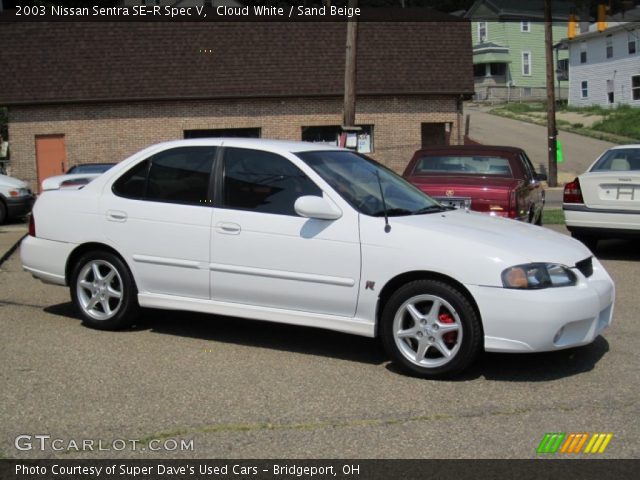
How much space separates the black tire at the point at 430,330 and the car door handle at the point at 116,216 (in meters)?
2.47

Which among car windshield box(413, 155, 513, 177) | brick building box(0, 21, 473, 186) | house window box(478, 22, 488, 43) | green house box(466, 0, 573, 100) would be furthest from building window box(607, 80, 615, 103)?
car windshield box(413, 155, 513, 177)

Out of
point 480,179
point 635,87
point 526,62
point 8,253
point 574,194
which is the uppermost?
point 526,62

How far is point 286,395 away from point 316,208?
1411 mm

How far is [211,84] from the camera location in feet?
95.9

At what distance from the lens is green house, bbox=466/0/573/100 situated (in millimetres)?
65812

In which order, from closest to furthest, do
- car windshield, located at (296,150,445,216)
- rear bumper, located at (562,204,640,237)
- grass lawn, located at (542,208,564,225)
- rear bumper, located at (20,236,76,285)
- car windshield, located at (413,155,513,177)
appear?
car windshield, located at (296,150,445,216) → rear bumper, located at (20,236,76,285) → rear bumper, located at (562,204,640,237) → car windshield, located at (413,155,513,177) → grass lawn, located at (542,208,564,225)

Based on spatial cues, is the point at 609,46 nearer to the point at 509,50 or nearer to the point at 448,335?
the point at 509,50

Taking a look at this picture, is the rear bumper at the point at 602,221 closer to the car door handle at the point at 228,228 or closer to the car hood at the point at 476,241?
the car hood at the point at 476,241

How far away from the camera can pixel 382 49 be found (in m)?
30.3

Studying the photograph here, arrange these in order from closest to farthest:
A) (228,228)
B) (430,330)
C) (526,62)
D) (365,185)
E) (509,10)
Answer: (430,330), (228,228), (365,185), (509,10), (526,62)

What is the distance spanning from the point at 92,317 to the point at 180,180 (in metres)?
1.45
